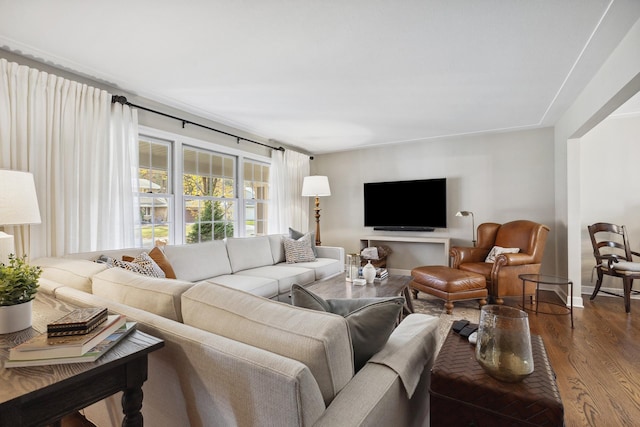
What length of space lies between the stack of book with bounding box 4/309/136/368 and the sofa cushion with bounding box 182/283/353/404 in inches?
9.5

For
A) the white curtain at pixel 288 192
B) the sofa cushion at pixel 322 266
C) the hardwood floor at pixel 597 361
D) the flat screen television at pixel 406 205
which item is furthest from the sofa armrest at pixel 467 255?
the white curtain at pixel 288 192

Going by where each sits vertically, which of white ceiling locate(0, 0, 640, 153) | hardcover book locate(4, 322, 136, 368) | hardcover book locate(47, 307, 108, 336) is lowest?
hardcover book locate(4, 322, 136, 368)

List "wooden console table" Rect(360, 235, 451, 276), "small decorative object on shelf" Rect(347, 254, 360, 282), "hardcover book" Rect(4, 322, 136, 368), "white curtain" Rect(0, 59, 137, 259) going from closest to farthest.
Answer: "hardcover book" Rect(4, 322, 136, 368)
"white curtain" Rect(0, 59, 137, 259)
"small decorative object on shelf" Rect(347, 254, 360, 282)
"wooden console table" Rect(360, 235, 451, 276)

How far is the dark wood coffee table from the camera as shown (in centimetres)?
253

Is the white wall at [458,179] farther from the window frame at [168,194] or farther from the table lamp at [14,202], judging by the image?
the table lamp at [14,202]

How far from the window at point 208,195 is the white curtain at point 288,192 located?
723 millimetres

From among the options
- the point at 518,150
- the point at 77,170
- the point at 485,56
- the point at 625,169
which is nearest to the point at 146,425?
the point at 77,170

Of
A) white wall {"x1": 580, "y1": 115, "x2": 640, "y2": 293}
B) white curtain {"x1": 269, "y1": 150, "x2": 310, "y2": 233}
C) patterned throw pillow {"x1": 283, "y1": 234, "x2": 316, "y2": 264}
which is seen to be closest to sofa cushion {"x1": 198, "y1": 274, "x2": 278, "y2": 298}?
patterned throw pillow {"x1": 283, "y1": 234, "x2": 316, "y2": 264}

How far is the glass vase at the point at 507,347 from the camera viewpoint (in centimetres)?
97

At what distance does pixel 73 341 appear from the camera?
0.85 metres

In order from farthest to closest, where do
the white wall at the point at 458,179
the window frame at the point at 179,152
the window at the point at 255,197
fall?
1. the window at the point at 255,197
2. the white wall at the point at 458,179
3. the window frame at the point at 179,152

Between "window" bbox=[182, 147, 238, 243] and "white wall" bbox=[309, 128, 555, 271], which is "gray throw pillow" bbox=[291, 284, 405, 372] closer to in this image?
"window" bbox=[182, 147, 238, 243]

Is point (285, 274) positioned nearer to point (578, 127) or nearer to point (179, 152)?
point (179, 152)

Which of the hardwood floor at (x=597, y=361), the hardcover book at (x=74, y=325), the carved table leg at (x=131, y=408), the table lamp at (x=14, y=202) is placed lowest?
the hardwood floor at (x=597, y=361)
